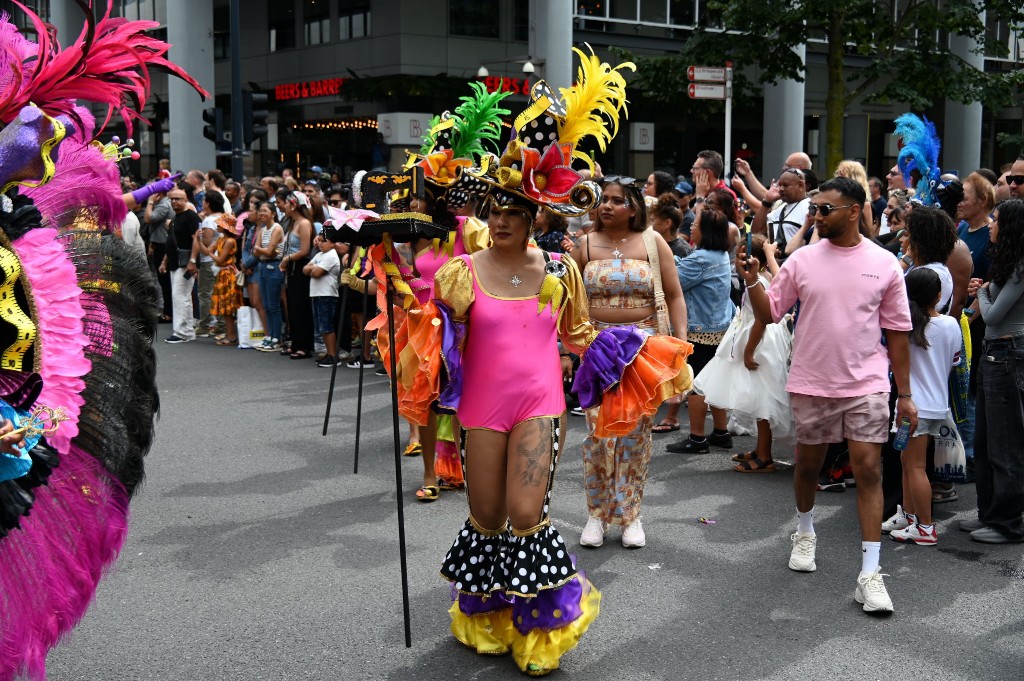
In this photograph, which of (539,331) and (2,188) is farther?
(539,331)

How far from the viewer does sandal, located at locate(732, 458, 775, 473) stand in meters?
7.64

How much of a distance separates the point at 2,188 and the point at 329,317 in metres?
9.16

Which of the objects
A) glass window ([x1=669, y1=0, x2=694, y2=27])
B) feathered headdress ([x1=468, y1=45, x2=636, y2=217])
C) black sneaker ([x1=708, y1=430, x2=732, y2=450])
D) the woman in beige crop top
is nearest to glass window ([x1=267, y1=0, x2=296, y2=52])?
glass window ([x1=669, y1=0, x2=694, y2=27])

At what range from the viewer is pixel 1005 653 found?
A: 4.59 metres

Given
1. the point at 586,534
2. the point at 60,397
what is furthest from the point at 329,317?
the point at 60,397

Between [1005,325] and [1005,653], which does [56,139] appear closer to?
[1005,653]

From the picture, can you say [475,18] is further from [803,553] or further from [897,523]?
[803,553]

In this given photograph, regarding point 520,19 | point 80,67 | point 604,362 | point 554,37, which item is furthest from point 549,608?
point 520,19

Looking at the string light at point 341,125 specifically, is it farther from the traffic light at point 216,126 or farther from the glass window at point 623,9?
the traffic light at point 216,126

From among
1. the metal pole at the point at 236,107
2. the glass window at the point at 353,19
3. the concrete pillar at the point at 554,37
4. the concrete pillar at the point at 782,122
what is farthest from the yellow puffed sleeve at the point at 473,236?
the glass window at the point at 353,19

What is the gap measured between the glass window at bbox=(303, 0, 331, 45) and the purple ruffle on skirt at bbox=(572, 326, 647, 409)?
26.2 metres

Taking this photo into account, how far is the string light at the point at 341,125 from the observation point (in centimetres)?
2895

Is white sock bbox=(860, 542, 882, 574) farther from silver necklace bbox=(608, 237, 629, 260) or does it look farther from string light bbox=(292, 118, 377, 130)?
string light bbox=(292, 118, 377, 130)

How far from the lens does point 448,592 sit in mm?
5293
